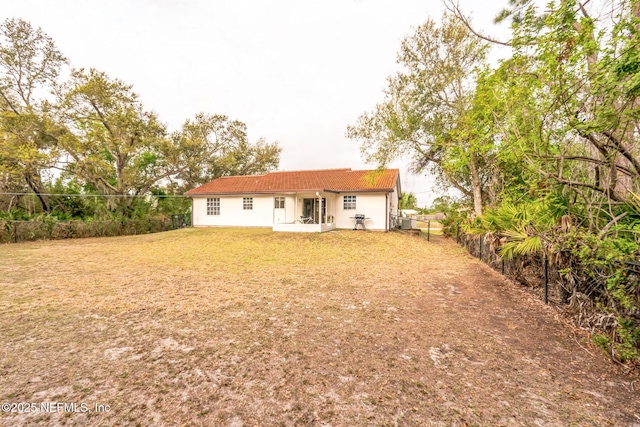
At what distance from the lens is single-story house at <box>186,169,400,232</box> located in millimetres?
16578

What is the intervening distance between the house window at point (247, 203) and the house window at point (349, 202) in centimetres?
700

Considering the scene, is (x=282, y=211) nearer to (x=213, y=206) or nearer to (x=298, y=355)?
(x=213, y=206)

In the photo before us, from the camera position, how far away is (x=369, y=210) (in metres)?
16.9

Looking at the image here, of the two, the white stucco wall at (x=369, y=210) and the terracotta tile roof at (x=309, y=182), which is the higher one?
the terracotta tile roof at (x=309, y=182)

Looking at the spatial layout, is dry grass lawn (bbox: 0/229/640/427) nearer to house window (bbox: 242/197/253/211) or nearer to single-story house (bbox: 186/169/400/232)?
single-story house (bbox: 186/169/400/232)

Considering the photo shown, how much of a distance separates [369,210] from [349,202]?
4.76 ft

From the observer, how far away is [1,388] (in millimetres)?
2357

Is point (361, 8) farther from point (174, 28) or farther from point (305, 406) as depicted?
point (305, 406)

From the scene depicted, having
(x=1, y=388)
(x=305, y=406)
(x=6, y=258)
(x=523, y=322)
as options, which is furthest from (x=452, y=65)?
(x=6, y=258)

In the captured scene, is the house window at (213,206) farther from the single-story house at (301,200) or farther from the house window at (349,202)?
the house window at (349,202)

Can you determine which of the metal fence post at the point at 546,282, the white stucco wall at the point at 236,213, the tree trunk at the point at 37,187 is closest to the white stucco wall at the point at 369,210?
the white stucco wall at the point at 236,213

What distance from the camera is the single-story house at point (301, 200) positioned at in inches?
653

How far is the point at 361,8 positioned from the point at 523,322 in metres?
11.6

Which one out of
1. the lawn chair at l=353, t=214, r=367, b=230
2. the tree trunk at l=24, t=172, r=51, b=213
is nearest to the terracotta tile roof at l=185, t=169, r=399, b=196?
the lawn chair at l=353, t=214, r=367, b=230
